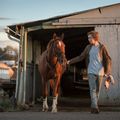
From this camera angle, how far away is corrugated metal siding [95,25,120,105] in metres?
14.5

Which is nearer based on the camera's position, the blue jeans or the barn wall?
the blue jeans

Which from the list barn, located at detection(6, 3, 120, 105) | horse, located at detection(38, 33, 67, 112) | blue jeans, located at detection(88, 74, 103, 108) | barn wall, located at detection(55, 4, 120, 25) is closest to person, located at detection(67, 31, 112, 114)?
blue jeans, located at detection(88, 74, 103, 108)

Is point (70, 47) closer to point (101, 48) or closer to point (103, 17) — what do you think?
point (103, 17)

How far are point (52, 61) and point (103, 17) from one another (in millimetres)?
2773

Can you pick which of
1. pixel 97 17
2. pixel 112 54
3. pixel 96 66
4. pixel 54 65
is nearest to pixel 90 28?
pixel 97 17

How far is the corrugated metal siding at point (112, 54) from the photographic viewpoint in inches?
572

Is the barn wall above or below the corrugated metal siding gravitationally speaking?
above

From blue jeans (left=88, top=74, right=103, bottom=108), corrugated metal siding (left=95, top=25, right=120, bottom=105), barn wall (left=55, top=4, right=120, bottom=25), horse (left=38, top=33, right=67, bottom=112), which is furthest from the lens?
barn wall (left=55, top=4, right=120, bottom=25)

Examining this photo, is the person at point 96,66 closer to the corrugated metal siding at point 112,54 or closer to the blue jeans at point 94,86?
the blue jeans at point 94,86

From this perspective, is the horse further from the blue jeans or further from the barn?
the barn

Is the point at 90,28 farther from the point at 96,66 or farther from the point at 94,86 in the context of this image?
the point at 94,86

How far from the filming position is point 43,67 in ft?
46.2

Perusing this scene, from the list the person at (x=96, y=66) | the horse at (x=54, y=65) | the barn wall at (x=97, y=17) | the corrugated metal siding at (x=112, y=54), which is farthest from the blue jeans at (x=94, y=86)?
the barn wall at (x=97, y=17)
